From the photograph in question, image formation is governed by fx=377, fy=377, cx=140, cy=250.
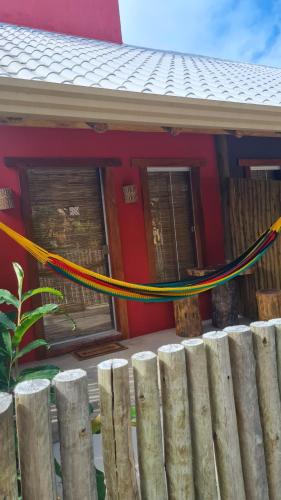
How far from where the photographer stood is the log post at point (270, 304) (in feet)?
12.6

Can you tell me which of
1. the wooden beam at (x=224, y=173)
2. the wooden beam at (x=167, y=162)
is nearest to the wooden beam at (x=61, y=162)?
the wooden beam at (x=167, y=162)

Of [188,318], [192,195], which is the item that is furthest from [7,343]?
[192,195]

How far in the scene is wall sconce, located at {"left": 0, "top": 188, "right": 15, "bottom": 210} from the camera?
130 inches

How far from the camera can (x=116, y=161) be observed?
12.9ft

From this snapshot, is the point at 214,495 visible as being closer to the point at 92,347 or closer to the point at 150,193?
the point at 92,347

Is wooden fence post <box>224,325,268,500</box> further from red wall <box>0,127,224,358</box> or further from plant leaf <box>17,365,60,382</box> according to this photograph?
red wall <box>0,127,224,358</box>

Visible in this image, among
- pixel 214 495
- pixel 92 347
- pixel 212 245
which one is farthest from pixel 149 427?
pixel 212 245

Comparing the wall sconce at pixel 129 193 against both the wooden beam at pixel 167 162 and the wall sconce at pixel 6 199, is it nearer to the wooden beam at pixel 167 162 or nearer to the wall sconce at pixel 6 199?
the wooden beam at pixel 167 162

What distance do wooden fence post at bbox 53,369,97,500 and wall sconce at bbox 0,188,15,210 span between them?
2532 mm

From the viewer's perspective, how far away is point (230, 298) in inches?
164

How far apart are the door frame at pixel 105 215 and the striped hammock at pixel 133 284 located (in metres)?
0.96

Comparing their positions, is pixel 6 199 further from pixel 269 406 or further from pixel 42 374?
pixel 269 406

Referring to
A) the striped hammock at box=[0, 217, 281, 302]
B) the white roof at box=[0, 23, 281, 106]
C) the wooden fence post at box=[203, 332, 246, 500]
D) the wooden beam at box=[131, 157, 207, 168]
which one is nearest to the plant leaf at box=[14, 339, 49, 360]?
the striped hammock at box=[0, 217, 281, 302]

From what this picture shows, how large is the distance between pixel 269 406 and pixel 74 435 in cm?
75
